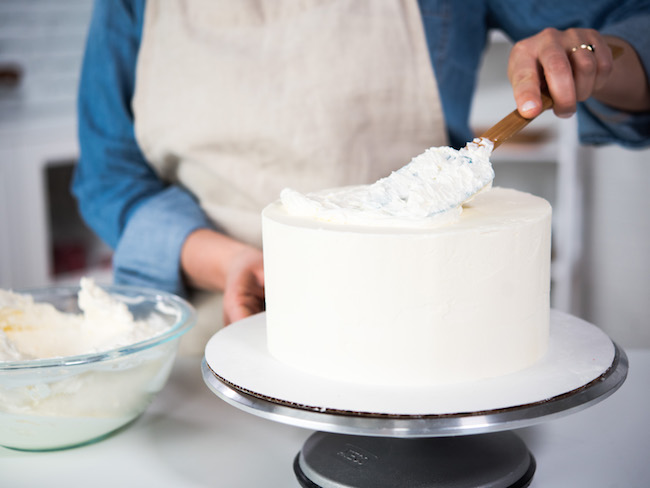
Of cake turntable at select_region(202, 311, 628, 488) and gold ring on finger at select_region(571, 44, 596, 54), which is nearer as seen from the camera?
cake turntable at select_region(202, 311, 628, 488)

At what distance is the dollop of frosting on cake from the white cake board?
0.12m

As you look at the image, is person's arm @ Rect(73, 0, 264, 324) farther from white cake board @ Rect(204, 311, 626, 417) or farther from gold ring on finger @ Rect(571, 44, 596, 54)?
gold ring on finger @ Rect(571, 44, 596, 54)

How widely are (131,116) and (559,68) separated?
2.13 feet

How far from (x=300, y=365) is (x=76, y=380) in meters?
0.19

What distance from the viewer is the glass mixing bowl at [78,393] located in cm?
58

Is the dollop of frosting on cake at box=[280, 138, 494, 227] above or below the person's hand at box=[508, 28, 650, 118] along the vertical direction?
below

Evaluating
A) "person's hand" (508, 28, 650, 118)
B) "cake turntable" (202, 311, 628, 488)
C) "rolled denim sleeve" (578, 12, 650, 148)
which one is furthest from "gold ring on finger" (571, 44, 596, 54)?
"cake turntable" (202, 311, 628, 488)

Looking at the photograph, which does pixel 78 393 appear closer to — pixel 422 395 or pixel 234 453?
pixel 234 453

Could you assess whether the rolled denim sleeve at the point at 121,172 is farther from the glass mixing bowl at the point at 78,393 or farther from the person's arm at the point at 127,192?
the glass mixing bowl at the point at 78,393

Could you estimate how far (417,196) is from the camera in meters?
0.55

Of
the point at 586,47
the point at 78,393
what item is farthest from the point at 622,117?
the point at 78,393

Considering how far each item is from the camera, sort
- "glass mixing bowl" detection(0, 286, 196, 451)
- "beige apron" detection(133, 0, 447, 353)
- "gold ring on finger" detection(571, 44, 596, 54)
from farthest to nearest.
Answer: "beige apron" detection(133, 0, 447, 353), "gold ring on finger" detection(571, 44, 596, 54), "glass mixing bowl" detection(0, 286, 196, 451)

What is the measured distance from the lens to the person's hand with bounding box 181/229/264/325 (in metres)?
0.77

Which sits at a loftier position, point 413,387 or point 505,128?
point 505,128
